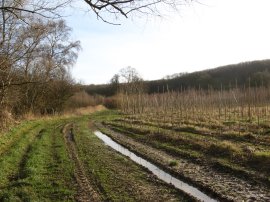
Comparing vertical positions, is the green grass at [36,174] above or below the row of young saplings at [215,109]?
below

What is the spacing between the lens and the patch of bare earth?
29.1 ft

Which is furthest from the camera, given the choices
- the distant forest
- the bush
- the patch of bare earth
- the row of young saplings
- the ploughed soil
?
the distant forest

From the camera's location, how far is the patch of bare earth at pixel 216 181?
29.1 feet

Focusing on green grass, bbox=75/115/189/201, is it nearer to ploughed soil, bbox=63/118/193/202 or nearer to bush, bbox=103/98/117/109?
ploughed soil, bbox=63/118/193/202

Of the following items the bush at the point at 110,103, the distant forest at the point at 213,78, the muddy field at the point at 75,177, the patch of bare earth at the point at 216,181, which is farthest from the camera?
the distant forest at the point at 213,78

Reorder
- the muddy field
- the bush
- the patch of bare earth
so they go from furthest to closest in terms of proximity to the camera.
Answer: the bush, the muddy field, the patch of bare earth

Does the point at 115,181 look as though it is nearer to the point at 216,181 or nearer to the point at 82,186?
the point at 82,186

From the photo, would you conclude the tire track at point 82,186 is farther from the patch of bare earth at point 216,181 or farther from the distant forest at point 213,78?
the distant forest at point 213,78

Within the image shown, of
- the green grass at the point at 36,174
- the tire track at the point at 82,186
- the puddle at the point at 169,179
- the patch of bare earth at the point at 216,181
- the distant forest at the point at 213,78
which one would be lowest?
the puddle at the point at 169,179

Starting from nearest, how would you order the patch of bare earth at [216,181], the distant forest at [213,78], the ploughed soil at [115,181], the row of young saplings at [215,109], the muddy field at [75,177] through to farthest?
the patch of bare earth at [216,181], the ploughed soil at [115,181], the muddy field at [75,177], the row of young saplings at [215,109], the distant forest at [213,78]

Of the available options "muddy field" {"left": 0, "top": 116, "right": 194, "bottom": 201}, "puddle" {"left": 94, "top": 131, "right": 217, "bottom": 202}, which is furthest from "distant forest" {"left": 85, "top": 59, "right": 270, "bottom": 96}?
"puddle" {"left": 94, "top": 131, "right": 217, "bottom": 202}

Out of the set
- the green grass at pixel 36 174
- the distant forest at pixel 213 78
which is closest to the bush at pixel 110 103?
the distant forest at pixel 213 78

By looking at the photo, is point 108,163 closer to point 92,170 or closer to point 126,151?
point 92,170

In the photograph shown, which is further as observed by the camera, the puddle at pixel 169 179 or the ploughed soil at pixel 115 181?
the puddle at pixel 169 179
